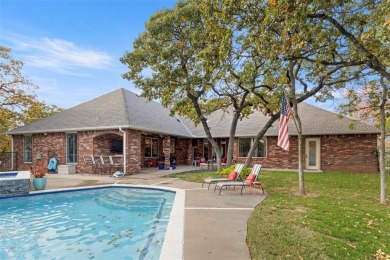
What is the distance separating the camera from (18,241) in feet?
20.4

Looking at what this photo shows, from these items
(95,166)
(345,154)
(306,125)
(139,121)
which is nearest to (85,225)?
(95,166)

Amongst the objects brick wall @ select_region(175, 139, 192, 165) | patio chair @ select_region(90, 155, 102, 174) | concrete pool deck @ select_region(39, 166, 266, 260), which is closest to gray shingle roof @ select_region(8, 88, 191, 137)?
brick wall @ select_region(175, 139, 192, 165)

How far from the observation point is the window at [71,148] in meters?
18.4

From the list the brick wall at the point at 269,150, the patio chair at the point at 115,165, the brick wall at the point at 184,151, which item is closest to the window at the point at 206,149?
the brick wall at the point at 184,151

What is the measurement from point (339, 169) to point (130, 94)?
17363 millimetres

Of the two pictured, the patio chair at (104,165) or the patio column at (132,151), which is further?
the patio chair at (104,165)

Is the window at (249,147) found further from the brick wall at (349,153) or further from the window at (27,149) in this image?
the window at (27,149)

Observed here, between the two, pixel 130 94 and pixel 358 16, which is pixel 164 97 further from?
pixel 358 16

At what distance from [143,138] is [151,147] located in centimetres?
129

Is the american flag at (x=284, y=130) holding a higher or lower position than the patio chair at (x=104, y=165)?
higher

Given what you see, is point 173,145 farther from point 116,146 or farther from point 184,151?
point 116,146

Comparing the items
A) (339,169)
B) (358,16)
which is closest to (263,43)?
(358,16)

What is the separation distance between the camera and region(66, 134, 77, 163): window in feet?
60.3

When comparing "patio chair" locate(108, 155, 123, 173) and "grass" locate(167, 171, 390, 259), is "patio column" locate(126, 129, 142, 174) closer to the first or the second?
"patio chair" locate(108, 155, 123, 173)
